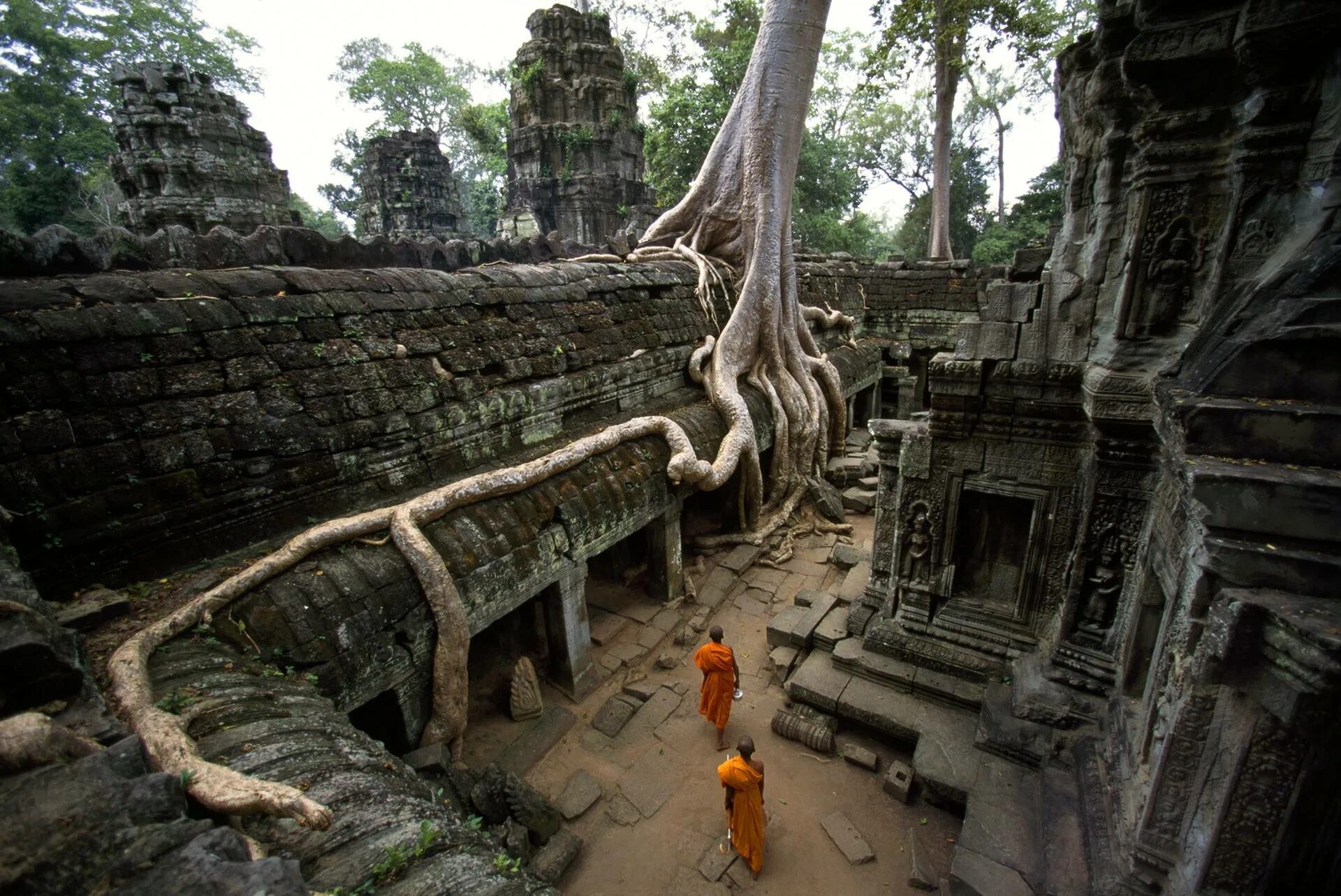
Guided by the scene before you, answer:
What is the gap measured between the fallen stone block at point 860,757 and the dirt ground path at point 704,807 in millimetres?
54

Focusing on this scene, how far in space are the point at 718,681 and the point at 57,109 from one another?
90.3 feet

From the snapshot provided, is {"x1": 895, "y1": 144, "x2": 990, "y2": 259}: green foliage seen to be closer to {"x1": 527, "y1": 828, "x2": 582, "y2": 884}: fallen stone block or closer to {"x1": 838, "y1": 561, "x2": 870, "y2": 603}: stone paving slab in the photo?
{"x1": 838, "y1": 561, "x2": 870, "y2": 603}: stone paving slab

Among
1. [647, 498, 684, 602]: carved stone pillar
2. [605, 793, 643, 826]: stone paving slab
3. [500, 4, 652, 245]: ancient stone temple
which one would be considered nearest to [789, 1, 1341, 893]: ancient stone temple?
[605, 793, 643, 826]: stone paving slab

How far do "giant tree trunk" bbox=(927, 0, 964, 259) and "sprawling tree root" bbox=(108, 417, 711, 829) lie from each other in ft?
42.4

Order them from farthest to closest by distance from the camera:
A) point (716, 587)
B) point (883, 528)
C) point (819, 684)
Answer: point (716, 587) → point (883, 528) → point (819, 684)

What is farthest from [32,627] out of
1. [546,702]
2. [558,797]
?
[546,702]

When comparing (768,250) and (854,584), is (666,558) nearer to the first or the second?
(854,584)

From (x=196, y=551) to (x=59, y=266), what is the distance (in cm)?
192

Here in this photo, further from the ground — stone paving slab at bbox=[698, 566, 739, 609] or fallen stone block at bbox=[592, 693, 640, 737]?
stone paving slab at bbox=[698, 566, 739, 609]

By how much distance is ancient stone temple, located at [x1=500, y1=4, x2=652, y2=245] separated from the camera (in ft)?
55.3

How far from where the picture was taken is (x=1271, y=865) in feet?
7.69

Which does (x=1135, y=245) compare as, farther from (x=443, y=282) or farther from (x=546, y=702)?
(x=546, y=702)

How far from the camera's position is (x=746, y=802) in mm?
3902

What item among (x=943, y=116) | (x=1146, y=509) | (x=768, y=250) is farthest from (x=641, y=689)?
(x=943, y=116)
